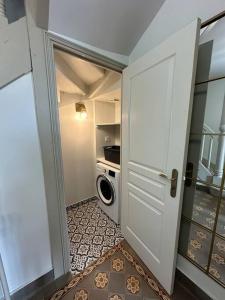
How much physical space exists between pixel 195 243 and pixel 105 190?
1323 mm

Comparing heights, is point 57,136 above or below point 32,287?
above

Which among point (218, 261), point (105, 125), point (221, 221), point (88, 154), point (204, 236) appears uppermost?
point (105, 125)

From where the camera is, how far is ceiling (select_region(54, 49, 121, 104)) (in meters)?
1.74

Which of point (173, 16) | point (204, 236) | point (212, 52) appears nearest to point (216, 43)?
point (212, 52)

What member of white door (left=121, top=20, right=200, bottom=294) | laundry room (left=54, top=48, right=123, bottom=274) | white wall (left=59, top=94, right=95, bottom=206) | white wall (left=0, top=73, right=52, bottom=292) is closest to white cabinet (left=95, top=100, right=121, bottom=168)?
laundry room (left=54, top=48, right=123, bottom=274)

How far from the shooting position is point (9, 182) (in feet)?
3.10

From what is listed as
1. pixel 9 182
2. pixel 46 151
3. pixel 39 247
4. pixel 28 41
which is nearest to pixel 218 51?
pixel 28 41

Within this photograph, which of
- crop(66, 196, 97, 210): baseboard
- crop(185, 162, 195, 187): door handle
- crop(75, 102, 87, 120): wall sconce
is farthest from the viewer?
crop(66, 196, 97, 210): baseboard

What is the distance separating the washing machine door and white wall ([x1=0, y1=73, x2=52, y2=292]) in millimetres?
966

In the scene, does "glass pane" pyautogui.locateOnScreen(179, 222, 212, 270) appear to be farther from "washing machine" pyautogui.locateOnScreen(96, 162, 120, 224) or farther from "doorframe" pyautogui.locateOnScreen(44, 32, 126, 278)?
"doorframe" pyautogui.locateOnScreen(44, 32, 126, 278)

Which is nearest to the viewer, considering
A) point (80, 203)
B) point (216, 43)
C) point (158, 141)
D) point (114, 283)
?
point (216, 43)

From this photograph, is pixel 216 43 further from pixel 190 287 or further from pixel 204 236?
pixel 190 287

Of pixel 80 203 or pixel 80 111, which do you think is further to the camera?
pixel 80 203

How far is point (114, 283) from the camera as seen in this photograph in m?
1.25
